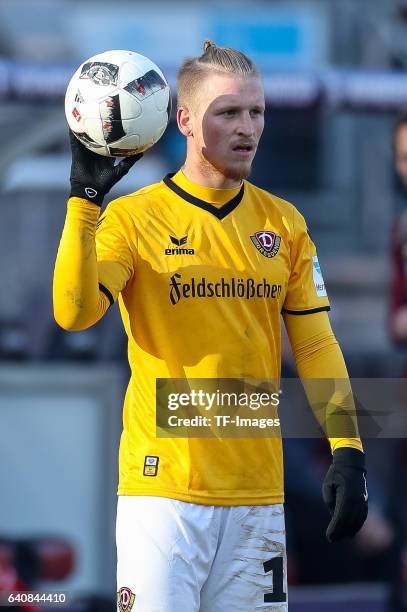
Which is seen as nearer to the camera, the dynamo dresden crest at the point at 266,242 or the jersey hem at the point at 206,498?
the jersey hem at the point at 206,498

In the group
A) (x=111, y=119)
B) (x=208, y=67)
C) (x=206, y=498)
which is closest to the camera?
(x=111, y=119)

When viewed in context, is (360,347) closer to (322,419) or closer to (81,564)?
(81,564)

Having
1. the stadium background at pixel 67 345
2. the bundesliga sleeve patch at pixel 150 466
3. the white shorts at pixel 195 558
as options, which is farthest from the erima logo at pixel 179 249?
the stadium background at pixel 67 345

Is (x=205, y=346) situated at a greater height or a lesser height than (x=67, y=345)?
lesser

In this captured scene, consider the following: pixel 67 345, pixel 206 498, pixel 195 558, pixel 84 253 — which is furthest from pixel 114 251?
pixel 67 345

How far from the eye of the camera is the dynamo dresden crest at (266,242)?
3.68m

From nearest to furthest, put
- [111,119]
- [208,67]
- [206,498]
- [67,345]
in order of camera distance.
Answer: [111,119]
[206,498]
[208,67]
[67,345]

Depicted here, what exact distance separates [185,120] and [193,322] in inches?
25.4

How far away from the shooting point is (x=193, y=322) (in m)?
3.56

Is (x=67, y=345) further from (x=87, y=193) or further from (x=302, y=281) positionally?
(x=87, y=193)

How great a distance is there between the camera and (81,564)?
21.2ft

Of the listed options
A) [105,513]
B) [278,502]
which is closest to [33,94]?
[105,513]

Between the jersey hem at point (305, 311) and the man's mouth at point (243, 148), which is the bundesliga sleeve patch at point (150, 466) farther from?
the man's mouth at point (243, 148)

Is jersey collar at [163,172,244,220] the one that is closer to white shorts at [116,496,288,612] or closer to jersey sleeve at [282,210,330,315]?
jersey sleeve at [282,210,330,315]
